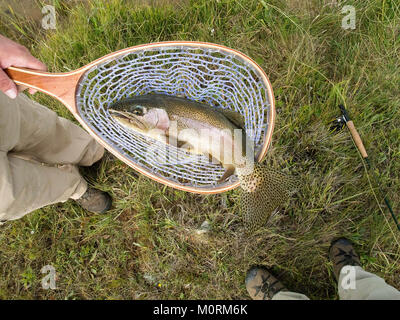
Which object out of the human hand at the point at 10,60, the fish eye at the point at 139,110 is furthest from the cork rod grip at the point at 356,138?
the human hand at the point at 10,60

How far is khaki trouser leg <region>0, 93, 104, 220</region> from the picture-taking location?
5.48 feet

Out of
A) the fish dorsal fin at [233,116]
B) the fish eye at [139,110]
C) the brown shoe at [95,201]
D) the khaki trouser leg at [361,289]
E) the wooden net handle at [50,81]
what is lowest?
the brown shoe at [95,201]

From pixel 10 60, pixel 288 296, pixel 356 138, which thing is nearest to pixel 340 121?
pixel 356 138

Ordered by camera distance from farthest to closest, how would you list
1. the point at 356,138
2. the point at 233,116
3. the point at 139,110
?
the point at 356,138 → the point at 233,116 → the point at 139,110

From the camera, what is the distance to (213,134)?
72.1 inches

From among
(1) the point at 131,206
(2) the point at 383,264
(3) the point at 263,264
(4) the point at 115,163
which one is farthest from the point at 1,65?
(2) the point at 383,264

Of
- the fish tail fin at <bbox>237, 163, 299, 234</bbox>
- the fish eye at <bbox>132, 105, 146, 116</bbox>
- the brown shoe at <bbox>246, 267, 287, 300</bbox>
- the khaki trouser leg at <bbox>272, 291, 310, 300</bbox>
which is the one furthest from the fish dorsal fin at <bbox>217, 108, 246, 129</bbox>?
the khaki trouser leg at <bbox>272, 291, 310, 300</bbox>

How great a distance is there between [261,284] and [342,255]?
0.71 meters

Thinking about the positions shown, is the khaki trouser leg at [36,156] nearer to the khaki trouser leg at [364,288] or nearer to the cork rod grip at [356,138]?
the cork rod grip at [356,138]

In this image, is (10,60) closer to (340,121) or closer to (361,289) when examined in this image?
(340,121)

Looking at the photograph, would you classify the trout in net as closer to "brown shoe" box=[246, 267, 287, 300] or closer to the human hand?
the human hand

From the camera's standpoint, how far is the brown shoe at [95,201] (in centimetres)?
248

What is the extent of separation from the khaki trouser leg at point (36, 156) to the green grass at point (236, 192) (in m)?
0.37

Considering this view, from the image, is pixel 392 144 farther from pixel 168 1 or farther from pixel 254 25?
pixel 168 1
